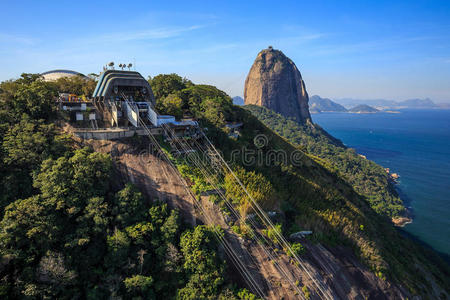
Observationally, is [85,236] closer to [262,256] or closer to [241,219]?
[241,219]

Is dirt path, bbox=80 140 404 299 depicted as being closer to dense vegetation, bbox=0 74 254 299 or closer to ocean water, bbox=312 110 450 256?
dense vegetation, bbox=0 74 254 299

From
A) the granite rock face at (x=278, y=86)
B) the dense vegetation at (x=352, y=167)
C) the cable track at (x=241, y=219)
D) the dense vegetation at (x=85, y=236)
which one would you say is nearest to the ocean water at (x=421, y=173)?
the dense vegetation at (x=352, y=167)

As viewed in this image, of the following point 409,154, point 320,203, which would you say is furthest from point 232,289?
point 409,154

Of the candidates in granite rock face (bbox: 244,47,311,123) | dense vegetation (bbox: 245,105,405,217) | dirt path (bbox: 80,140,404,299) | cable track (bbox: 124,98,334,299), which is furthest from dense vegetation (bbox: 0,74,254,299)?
granite rock face (bbox: 244,47,311,123)

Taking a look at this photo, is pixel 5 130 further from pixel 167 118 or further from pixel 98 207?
pixel 167 118

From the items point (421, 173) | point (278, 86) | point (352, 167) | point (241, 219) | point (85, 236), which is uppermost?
point (278, 86)

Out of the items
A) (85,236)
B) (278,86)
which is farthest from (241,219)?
(278,86)
